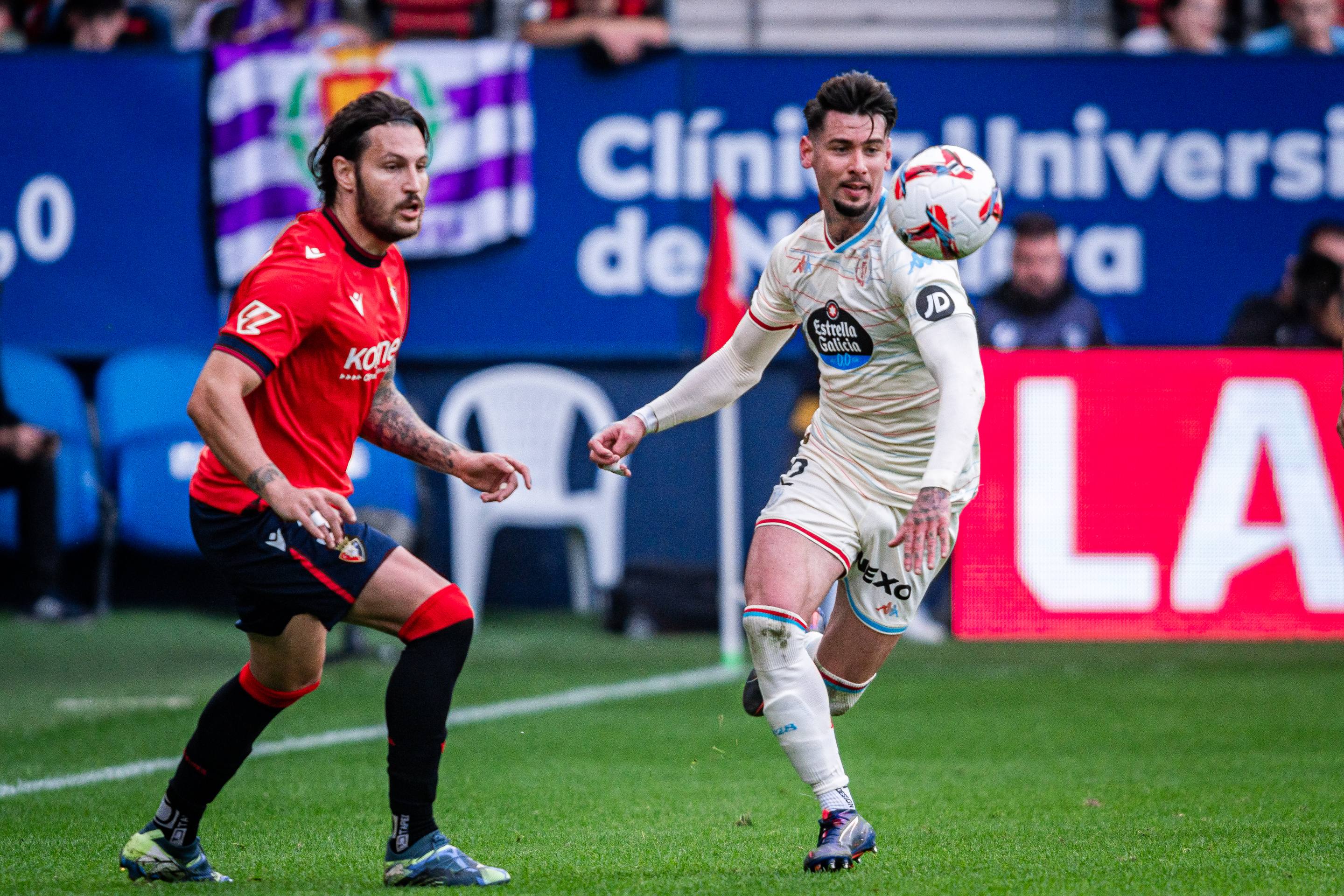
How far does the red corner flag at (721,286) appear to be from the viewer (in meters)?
10.3

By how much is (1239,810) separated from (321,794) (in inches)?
132

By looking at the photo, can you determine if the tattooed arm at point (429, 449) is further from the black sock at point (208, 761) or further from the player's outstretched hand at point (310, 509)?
the black sock at point (208, 761)

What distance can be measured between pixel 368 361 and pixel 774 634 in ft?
4.74

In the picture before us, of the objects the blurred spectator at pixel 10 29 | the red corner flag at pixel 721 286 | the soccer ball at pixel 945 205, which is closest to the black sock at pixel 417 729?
the soccer ball at pixel 945 205

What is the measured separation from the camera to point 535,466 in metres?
12.9

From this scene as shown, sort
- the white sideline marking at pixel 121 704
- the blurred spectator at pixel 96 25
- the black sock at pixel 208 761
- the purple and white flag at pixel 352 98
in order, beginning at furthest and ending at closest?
the blurred spectator at pixel 96 25 → the purple and white flag at pixel 352 98 → the white sideline marking at pixel 121 704 → the black sock at pixel 208 761

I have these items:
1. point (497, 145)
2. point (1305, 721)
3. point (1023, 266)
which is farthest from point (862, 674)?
point (497, 145)

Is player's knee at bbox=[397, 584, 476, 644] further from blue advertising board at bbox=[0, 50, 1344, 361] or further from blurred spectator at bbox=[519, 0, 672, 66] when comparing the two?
blurred spectator at bbox=[519, 0, 672, 66]

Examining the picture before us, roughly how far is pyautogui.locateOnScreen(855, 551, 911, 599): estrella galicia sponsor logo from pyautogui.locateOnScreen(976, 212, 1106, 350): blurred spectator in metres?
5.80

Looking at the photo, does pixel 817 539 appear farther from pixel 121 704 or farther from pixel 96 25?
pixel 96 25

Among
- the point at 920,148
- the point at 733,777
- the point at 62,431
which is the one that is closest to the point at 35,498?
the point at 62,431

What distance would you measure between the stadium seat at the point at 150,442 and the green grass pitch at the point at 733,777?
1.00 meters

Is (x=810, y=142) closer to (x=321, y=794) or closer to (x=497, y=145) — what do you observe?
(x=321, y=794)

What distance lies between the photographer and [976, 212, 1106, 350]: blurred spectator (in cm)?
1119
